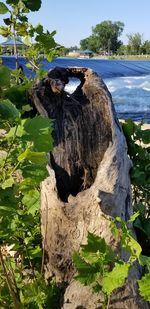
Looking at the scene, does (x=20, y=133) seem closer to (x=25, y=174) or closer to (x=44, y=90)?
(x=25, y=174)

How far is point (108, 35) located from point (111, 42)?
440 cm

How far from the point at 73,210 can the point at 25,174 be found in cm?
91

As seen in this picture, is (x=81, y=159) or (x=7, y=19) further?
(x=7, y=19)

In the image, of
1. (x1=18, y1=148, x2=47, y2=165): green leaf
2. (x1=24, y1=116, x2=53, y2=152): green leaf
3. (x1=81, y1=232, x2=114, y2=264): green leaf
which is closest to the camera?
(x1=18, y1=148, x2=47, y2=165): green leaf

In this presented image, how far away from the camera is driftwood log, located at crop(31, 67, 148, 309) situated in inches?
88.4

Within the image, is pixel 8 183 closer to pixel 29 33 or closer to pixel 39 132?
pixel 39 132

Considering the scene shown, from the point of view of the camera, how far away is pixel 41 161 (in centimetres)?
140

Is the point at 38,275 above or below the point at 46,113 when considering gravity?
below

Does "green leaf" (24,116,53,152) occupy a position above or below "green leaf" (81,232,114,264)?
above

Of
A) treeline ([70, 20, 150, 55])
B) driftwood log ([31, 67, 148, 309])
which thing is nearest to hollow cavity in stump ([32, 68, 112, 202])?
driftwood log ([31, 67, 148, 309])

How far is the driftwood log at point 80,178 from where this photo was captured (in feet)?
7.37

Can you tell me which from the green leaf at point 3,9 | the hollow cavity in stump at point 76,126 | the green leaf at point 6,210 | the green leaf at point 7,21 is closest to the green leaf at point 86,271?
the green leaf at point 6,210

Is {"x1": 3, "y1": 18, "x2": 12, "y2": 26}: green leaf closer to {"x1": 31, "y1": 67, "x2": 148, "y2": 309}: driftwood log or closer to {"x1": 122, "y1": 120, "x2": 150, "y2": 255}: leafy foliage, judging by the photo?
{"x1": 31, "y1": 67, "x2": 148, "y2": 309}: driftwood log

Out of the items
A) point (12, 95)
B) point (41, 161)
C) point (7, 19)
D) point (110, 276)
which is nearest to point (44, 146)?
point (41, 161)
